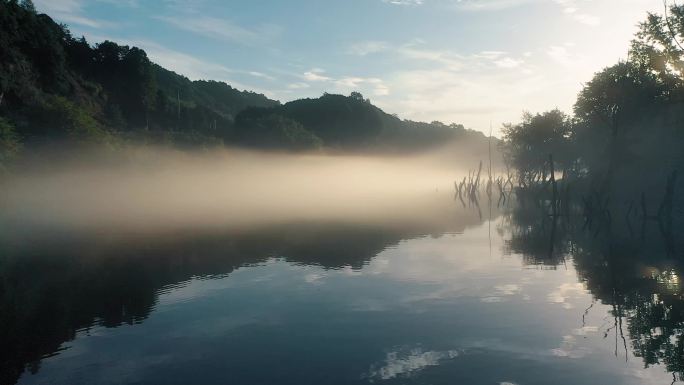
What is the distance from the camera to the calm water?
1115cm

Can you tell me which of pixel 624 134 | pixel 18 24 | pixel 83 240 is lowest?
pixel 83 240

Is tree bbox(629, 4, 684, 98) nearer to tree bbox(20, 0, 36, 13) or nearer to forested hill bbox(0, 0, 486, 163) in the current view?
forested hill bbox(0, 0, 486, 163)

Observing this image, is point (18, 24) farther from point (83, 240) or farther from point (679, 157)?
point (679, 157)

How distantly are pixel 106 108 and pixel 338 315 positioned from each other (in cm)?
10364

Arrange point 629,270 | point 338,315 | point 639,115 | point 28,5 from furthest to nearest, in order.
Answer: point 28,5
point 639,115
point 629,270
point 338,315

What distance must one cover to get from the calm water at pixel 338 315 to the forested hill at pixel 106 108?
129 feet

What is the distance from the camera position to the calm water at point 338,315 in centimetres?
1115

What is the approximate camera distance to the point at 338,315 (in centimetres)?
1548

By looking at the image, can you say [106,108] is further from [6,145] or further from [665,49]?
[665,49]

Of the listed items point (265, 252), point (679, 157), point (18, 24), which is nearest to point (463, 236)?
point (265, 252)

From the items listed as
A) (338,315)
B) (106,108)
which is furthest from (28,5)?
(338,315)

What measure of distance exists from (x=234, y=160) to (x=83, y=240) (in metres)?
86.5

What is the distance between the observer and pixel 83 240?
32.3 meters

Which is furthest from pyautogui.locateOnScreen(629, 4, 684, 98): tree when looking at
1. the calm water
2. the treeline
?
the calm water
